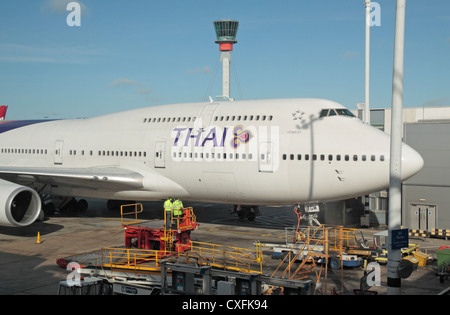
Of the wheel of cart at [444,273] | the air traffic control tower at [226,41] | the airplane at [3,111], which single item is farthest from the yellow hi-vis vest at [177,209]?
the air traffic control tower at [226,41]

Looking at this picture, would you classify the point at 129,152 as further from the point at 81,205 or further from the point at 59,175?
the point at 81,205

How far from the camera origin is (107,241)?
858 inches

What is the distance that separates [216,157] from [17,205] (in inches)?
366

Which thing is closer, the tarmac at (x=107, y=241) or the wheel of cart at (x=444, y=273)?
the tarmac at (x=107, y=241)

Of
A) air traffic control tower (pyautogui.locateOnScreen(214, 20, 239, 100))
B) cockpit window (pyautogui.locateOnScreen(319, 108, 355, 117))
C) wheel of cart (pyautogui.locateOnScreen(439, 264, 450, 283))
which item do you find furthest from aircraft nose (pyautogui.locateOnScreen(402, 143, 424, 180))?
air traffic control tower (pyautogui.locateOnScreen(214, 20, 239, 100))

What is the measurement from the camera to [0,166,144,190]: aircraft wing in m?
23.7

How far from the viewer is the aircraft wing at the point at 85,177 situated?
23.7 metres

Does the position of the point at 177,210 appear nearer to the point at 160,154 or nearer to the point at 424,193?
the point at 160,154

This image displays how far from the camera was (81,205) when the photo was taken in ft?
104

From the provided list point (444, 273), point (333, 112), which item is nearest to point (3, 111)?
point (333, 112)

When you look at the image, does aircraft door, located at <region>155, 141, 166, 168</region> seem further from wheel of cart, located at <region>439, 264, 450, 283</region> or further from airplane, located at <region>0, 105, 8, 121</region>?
airplane, located at <region>0, 105, 8, 121</region>

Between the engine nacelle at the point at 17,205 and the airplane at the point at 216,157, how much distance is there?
4cm

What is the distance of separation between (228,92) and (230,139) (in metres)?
66.2

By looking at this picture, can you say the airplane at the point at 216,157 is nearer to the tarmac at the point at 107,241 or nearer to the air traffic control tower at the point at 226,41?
the tarmac at the point at 107,241
